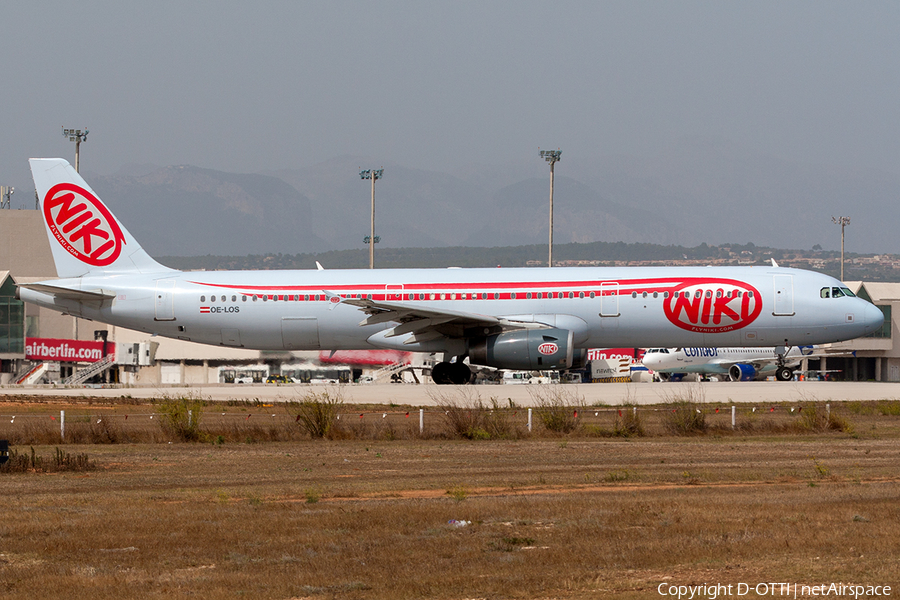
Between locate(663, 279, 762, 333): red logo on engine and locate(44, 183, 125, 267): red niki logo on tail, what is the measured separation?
2023 cm

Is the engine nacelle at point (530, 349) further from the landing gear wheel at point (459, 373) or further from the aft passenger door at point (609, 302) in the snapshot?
the landing gear wheel at point (459, 373)

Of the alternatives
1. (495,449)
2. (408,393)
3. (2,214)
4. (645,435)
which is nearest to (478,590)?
(495,449)

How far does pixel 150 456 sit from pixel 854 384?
28459 mm

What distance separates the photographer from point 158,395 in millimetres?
37000

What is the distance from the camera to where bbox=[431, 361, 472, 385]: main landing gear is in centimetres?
3831

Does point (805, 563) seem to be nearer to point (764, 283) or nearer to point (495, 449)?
point (495, 449)

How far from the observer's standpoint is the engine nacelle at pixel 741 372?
208 feet

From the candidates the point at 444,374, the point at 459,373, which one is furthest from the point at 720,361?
the point at 444,374

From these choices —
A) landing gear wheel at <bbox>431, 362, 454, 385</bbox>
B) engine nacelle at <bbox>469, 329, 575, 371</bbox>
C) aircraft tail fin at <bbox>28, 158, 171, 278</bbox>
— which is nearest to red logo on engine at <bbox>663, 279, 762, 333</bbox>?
engine nacelle at <bbox>469, 329, 575, 371</bbox>

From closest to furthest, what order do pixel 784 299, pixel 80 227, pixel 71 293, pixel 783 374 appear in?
pixel 784 299 → pixel 71 293 → pixel 80 227 → pixel 783 374

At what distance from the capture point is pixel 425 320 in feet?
117

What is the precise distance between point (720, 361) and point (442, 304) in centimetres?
3560

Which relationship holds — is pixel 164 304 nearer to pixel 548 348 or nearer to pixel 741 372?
pixel 548 348

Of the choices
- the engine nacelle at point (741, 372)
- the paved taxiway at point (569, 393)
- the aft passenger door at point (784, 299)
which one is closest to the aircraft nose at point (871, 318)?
the paved taxiway at point (569, 393)
